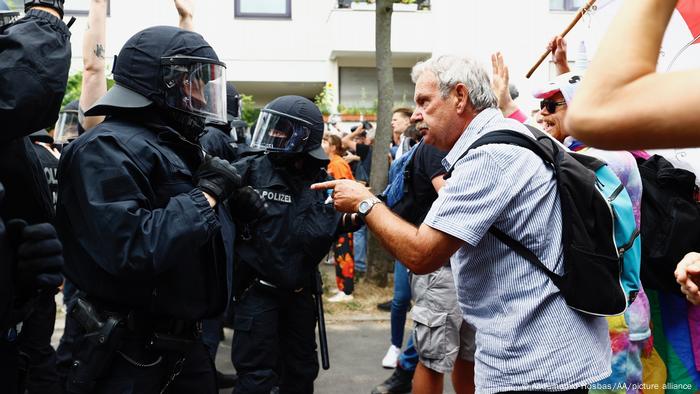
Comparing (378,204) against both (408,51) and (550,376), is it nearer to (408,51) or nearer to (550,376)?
(550,376)

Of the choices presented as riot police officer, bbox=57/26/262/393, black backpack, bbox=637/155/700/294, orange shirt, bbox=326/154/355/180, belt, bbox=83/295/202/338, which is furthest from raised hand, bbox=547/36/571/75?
orange shirt, bbox=326/154/355/180

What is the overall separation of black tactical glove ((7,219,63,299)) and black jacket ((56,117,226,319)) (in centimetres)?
20

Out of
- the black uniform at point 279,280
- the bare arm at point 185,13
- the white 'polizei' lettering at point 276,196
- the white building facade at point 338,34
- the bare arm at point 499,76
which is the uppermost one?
the white building facade at point 338,34

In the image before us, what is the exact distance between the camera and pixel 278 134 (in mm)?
4289

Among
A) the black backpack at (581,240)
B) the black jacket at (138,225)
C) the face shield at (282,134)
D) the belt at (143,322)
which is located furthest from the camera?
the face shield at (282,134)

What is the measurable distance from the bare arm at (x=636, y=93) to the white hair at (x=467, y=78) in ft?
5.13

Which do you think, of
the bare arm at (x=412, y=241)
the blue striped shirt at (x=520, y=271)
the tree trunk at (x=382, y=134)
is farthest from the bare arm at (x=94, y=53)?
the tree trunk at (x=382, y=134)

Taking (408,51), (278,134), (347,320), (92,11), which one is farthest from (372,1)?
(92,11)

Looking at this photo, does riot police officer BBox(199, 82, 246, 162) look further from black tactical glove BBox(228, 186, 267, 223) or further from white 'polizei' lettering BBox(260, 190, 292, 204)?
black tactical glove BBox(228, 186, 267, 223)

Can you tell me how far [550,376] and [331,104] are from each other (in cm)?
1321

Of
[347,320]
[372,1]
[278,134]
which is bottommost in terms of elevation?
[347,320]

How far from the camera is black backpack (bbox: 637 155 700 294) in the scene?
10.4 feet

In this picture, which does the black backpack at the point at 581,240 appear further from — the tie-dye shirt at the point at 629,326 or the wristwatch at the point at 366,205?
the tie-dye shirt at the point at 629,326

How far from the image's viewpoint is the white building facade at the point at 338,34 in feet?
52.6
